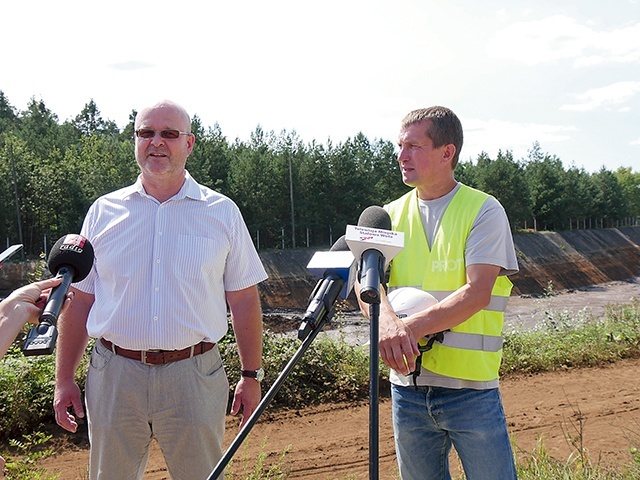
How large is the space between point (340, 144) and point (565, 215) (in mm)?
31733

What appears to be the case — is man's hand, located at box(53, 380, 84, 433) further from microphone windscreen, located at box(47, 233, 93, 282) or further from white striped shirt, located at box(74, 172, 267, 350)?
microphone windscreen, located at box(47, 233, 93, 282)

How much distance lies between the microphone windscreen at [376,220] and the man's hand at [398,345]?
1.46ft

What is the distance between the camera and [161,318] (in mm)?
3031

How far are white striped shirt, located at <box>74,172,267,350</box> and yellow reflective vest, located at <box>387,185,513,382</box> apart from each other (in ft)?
3.11

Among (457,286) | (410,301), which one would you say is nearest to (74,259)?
(410,301)

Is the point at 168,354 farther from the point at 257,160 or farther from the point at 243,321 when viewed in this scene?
the point at 257,160

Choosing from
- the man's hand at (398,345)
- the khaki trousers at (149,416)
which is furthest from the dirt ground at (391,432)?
the man's hand at (398,345)

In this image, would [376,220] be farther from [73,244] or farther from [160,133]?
[160,133]

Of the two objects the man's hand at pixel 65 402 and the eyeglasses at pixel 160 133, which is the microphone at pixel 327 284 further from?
the man's hand at pixel 65 402

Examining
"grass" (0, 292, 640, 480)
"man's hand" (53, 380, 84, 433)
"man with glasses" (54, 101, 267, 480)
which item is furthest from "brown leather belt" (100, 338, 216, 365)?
"grass" (0, 292, 640, 480)

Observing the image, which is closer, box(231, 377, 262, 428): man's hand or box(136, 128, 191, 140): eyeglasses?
box(136, 128, 191, 140): eyeglasses

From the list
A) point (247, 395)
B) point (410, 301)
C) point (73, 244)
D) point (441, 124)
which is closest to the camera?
point (73, 244)

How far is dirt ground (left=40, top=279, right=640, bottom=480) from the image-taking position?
505 centimetres

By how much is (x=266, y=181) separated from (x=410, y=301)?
4309 centimetres
